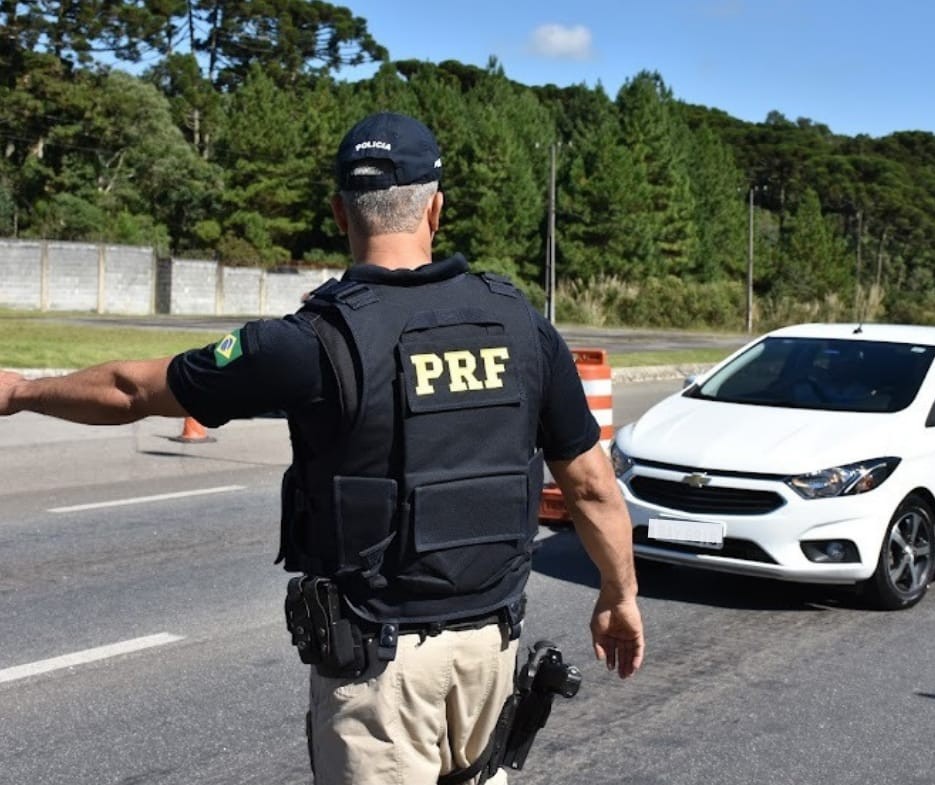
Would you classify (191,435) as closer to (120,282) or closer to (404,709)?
(404,709)

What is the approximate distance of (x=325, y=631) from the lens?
254cm

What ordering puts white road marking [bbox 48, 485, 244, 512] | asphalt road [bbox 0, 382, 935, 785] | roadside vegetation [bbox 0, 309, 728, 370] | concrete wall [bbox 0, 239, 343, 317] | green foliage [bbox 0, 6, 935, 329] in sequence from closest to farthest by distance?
1. asphalt road [bbox 0, 382, 935, 785]
2. white road marking [bbox 48, 485, 244, 512]
3. roadside vegetation [bbox 0, 309, 728, 370]
4. concrete wall [bbox 0, 239, 343, 317]
5. green foliage [bbox 0, 6, 935, 329]

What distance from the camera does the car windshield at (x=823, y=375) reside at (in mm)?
8055

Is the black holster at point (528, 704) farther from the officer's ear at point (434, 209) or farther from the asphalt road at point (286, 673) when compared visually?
the asphalt road at point (286, 673)

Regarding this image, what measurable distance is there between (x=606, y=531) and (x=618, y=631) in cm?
27

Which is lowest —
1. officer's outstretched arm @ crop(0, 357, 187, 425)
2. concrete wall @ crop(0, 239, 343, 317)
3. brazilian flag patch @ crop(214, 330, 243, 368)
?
officer's outstretched arm @ crop(0, 357, 187, 425)

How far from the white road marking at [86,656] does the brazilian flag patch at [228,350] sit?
359 cm

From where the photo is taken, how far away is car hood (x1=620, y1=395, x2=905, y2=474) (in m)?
7.13

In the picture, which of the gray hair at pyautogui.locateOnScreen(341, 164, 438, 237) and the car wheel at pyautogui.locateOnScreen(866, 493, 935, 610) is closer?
the gray hair at pyautogui.locateOnScreen(341, 164, 438, 237)

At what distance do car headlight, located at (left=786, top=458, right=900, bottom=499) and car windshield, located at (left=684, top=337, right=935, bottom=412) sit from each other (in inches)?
33.5

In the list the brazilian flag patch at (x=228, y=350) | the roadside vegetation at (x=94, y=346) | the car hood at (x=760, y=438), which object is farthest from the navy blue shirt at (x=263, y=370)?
the roadside vegetation at (x=94, y=346)

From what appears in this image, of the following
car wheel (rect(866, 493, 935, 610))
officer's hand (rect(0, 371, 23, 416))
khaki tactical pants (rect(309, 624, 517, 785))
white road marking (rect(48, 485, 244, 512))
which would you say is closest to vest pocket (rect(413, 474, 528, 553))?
khaki tactical pants (rect(309, 624, 517, 785))

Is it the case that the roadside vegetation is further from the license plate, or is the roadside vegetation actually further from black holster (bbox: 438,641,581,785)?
black holster (bbox: 438,641,581,785)

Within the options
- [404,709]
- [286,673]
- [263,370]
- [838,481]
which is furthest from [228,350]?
[838,481]
